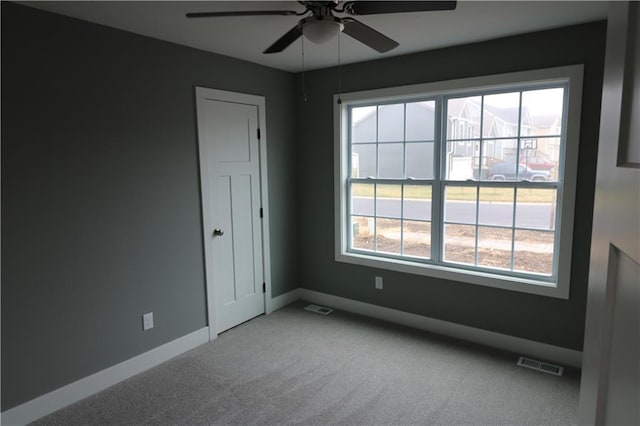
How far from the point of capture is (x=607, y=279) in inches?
26.1

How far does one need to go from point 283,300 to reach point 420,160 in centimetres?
209

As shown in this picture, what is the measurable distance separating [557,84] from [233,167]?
2731 mm

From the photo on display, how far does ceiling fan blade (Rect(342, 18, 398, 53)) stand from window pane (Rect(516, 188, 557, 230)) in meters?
1.68

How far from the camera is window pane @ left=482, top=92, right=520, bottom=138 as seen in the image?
3.12m

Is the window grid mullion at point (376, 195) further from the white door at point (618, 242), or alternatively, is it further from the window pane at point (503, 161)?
the white door at point (618, 242)

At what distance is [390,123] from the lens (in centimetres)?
377

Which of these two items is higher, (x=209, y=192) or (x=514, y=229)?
(x=209, y=192)

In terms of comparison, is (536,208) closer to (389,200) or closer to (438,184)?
(438,184)

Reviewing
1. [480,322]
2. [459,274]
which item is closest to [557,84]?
[459,274]

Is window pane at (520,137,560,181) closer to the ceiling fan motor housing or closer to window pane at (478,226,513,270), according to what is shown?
window pane at (478,226,513,270)

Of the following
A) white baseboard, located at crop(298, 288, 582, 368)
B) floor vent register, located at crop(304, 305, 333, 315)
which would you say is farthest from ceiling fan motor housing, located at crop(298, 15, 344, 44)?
floor vent register, located at crop(304, 305, 333, 315)

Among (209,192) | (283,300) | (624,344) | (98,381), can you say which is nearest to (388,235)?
(283,300)

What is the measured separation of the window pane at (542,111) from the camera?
2929mm

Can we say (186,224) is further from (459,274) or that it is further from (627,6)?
(627,6)
